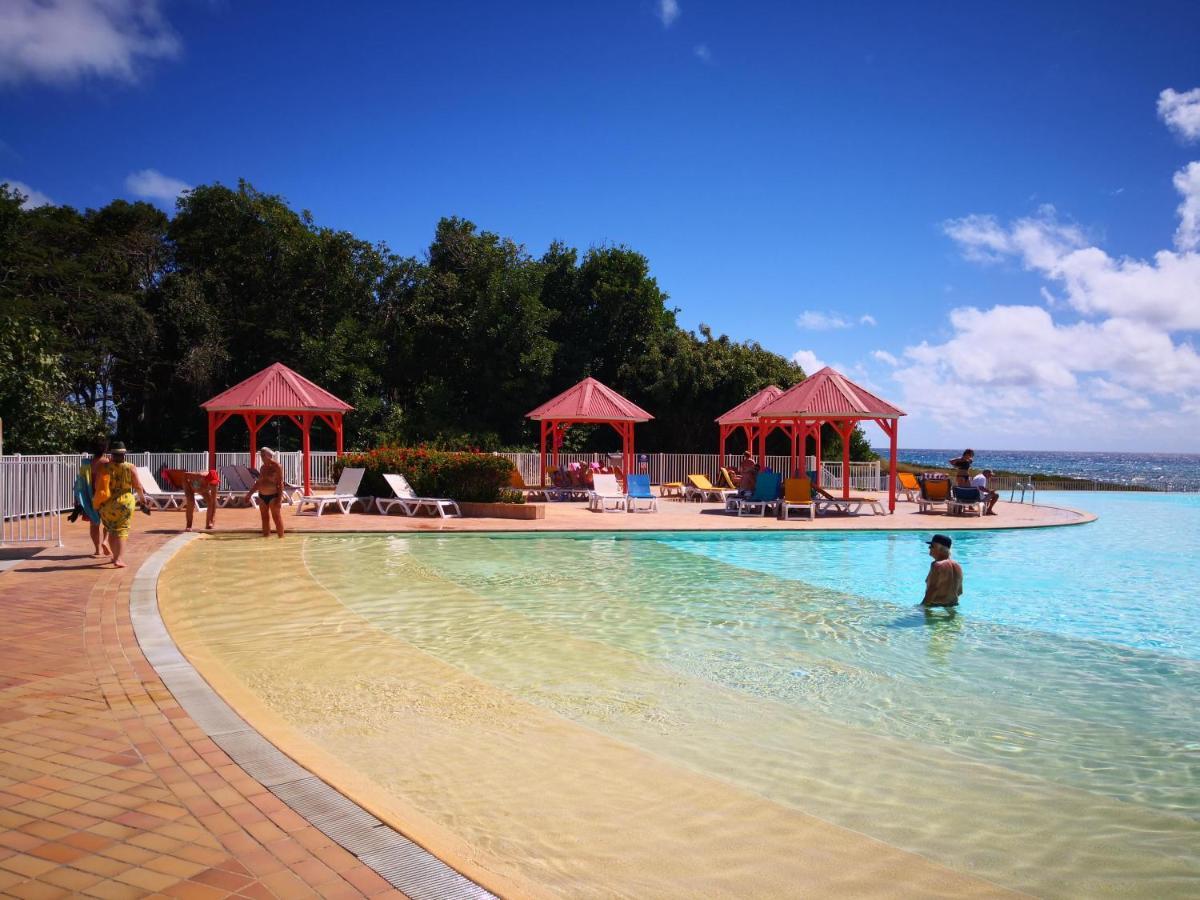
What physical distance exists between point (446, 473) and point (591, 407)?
21.2 ft

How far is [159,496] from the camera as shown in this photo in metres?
18.0

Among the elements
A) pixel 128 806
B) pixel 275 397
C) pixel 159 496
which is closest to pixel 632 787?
pixel 128 806

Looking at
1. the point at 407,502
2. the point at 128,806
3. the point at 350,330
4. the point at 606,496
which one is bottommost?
the point at 128,806

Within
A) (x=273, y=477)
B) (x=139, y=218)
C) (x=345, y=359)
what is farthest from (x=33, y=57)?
(x=273, y=477)

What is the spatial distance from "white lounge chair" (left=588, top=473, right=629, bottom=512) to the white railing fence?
1067 cm

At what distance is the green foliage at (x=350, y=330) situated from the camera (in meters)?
31.1

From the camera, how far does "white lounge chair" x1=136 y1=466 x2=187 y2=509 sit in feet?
58.8

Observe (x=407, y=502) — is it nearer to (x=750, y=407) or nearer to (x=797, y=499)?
(x=797, y=499)

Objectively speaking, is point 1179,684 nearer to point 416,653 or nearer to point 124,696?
point 416,653

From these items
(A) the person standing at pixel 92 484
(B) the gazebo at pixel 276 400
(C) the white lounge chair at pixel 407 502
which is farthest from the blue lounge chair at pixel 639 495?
(A) the person standing at pixel 92 484

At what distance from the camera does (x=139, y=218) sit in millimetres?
34656

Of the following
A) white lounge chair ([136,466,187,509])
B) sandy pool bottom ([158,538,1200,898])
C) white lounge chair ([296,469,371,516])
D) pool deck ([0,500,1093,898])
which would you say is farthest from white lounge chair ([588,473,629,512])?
pool deck ([0,500,1093,898])

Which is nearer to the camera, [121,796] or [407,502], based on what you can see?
[121,796]

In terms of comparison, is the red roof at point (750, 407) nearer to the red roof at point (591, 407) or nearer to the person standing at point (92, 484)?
the red roof at point (591, 407)
